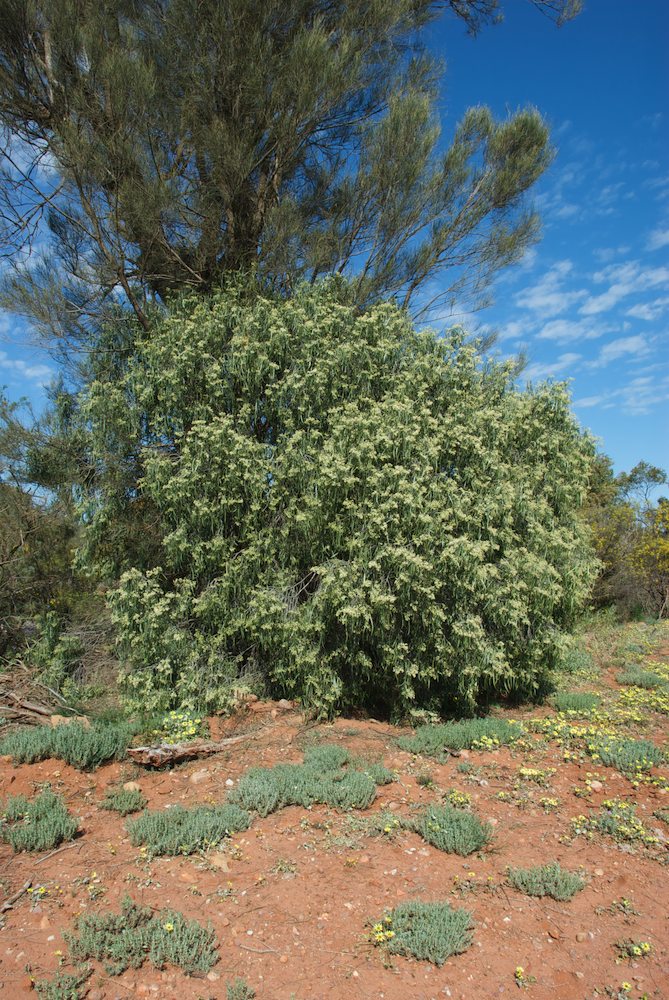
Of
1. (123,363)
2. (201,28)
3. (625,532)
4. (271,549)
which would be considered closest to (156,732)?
(271,549)

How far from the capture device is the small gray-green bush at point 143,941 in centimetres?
279

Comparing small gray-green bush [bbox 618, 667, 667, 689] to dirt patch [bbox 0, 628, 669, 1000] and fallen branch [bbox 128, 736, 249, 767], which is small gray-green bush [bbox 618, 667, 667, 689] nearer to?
dirt patch [bbox 0, 628, 669, 1000]

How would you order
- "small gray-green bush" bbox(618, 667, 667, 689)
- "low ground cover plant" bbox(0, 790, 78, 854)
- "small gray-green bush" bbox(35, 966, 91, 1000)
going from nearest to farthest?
1. "small gray-green bush" bbox(35, 966, 91, 1000)
2. "low ground cover plant" bbox(0, 790, 78, 854)
3. "small gray-green bush" bbox(618, 667, 667, 689)

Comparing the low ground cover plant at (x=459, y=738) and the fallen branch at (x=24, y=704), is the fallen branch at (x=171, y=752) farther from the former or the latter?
the low ground cover plant at (x=459, y=738)

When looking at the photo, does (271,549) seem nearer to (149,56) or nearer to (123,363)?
(123,363)

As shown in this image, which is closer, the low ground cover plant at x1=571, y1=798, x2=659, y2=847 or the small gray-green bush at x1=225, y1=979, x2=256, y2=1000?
the small gray-green bush at x1=225, y1=979, x2=256, y2=1000

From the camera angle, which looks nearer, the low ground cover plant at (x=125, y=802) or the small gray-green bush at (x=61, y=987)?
the small gray-green bush at (x=61, y=987)

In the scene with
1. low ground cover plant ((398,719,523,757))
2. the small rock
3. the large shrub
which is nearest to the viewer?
the small rock

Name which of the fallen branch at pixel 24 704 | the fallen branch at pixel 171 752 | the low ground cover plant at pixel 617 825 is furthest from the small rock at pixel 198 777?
the low ground cover plant at pixel 617 825

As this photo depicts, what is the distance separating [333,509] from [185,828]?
9.30 ft

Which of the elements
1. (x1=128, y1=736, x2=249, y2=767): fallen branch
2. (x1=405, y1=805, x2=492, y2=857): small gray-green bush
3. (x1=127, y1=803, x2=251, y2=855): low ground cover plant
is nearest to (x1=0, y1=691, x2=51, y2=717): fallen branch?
(x1=128, y1=736, x2=249, y2=767): fallen branch

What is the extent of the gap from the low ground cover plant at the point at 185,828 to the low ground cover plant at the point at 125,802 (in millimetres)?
178

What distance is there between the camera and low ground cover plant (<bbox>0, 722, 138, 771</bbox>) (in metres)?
4.71

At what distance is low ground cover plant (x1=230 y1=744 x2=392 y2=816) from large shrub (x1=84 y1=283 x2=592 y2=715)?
1.11 meters
